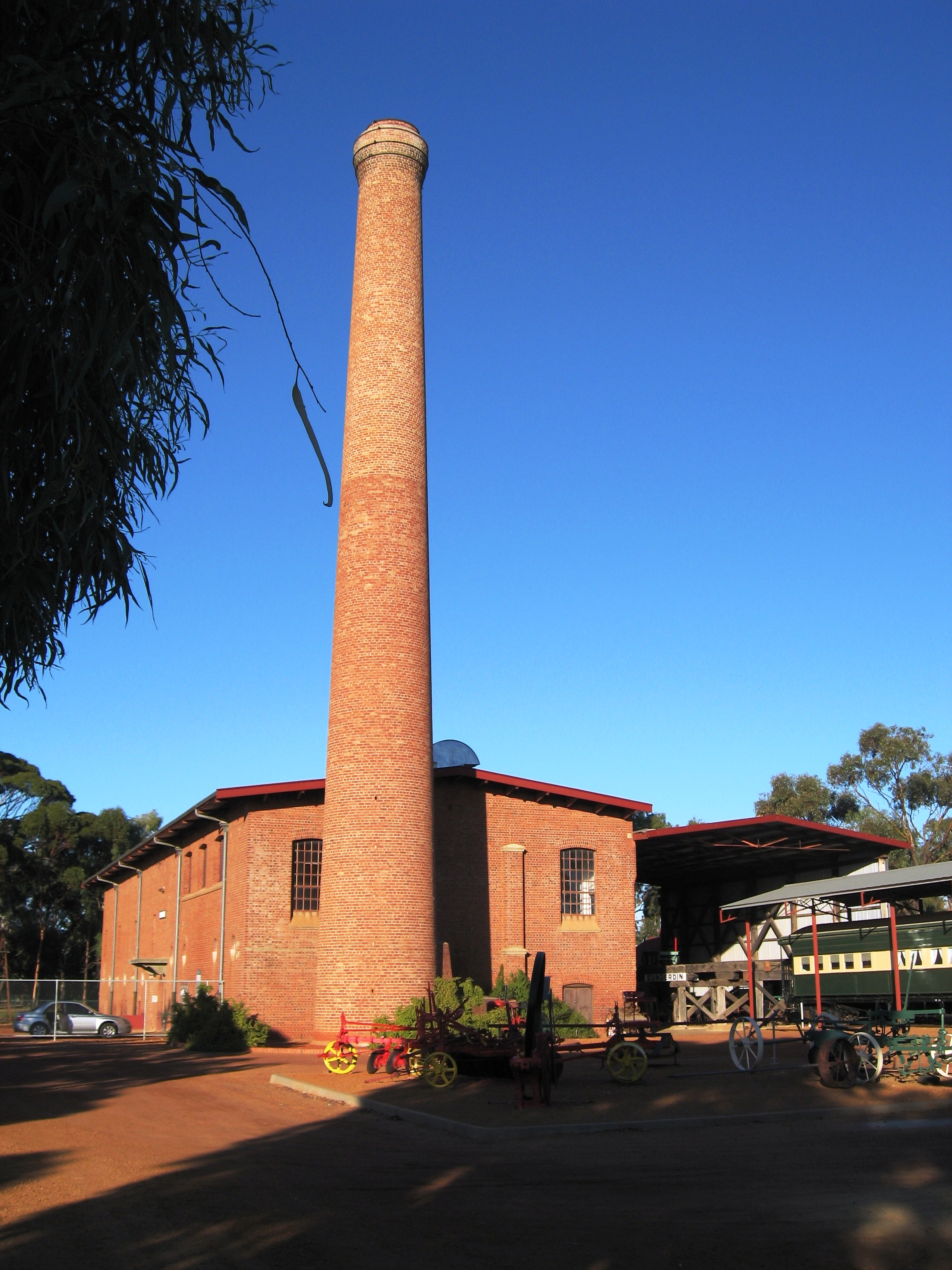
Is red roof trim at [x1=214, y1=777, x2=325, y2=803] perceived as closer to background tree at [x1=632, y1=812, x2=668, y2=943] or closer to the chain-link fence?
the chain-link fence

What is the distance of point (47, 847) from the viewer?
57.1 m

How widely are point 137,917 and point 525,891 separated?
1720cm

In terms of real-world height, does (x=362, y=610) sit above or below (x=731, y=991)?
above

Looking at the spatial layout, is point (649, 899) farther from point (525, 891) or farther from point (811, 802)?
point (525, 891)

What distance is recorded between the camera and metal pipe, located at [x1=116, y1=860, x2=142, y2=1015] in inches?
1499

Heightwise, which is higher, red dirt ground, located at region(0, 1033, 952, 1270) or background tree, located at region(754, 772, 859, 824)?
background tree, located at region(754, 772, 859, 824)

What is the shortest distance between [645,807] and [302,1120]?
1778 centimetres

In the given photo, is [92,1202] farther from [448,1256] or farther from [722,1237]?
[722,1237]

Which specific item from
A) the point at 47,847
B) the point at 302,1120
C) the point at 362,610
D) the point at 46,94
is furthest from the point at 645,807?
the point at 47,847

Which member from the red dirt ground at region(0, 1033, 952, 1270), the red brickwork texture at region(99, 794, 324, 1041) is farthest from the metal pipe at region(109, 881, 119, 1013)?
the red dirt ground at region(0, 1033, 952, 1270)

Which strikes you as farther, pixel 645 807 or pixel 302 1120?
pixel 645 807

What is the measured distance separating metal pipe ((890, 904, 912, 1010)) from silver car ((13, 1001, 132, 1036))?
23672 millimetres

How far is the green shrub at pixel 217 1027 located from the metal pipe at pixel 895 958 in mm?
14254

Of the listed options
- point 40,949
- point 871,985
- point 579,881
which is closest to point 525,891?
point 579,881
